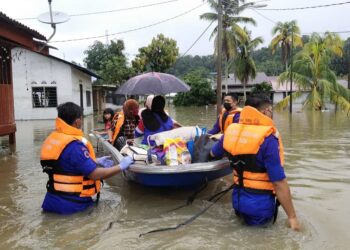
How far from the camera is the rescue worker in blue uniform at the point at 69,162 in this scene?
186 inches

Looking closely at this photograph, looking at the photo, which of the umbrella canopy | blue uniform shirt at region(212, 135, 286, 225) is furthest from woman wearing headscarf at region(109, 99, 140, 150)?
blue uniform shirt at region(212, 135, 286, 225)

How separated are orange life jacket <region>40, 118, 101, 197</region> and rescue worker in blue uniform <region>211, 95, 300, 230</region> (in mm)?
1741

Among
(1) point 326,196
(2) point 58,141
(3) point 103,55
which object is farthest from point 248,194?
(3) point 103,55

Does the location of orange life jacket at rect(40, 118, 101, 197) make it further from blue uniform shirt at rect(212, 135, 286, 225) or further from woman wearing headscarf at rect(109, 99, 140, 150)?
woman wearing headscarf at rect(109, 99, 140, 150)

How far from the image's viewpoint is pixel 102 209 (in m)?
5.79

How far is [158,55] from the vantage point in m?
36.8

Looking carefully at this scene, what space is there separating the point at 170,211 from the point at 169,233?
0.88 m

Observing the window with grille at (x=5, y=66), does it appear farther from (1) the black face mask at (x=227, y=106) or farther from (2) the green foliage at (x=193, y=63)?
(2) the green foliage at (x=193, y=63)

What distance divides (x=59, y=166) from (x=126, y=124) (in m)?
3.57

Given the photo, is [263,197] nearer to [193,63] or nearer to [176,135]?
[176,135]

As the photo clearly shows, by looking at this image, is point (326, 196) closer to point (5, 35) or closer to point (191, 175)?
point (191, 175)

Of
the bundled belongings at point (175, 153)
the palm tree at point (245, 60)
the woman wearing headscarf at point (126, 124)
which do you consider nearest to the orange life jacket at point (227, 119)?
the bundled belongings at point (175, 153)

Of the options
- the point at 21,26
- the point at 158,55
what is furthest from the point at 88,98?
the point at 21,26

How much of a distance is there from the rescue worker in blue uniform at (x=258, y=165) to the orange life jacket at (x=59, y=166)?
1741 mm
